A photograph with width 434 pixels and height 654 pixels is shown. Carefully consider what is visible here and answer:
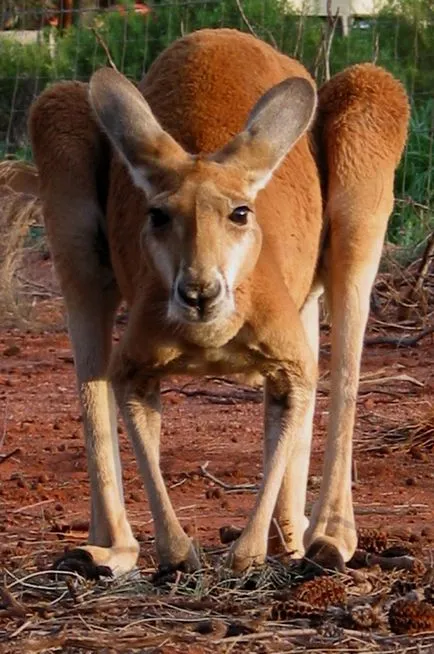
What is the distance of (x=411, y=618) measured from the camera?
4.17 meters

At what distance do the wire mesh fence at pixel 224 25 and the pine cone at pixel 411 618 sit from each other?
696 cm

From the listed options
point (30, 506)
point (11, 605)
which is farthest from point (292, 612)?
point (30, 506)

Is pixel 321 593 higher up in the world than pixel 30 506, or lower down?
higher up

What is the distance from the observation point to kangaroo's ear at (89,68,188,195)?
4566 mm

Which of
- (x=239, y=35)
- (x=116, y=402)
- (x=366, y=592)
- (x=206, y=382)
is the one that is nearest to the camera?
(x=366, y=592)

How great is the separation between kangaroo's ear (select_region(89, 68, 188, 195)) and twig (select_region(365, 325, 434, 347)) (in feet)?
14.4

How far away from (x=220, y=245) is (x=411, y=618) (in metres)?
1.02

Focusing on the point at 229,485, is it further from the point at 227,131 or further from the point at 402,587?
the point at 402,587

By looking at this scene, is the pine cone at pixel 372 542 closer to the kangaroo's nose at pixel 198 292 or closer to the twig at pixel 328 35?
the kangaroo's nose at pixel 198 292

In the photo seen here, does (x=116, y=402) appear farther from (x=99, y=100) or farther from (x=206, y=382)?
(x=206, y=382)

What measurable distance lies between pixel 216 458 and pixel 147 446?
2.04 m

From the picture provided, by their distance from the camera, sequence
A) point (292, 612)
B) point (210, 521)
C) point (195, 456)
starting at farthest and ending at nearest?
1. point (195, 456)
2. point (210, 521)
3. point (292, 612)

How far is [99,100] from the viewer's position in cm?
472

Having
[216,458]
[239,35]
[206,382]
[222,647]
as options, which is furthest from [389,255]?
[222,647]
